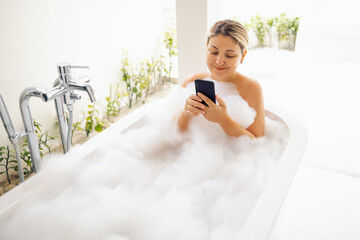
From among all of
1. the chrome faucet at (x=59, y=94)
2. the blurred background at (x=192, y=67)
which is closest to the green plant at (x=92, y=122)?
the blurred background at (x=192, y=67)

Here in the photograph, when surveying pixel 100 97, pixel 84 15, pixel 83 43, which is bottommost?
pixel 100 97

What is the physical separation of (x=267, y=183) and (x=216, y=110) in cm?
44

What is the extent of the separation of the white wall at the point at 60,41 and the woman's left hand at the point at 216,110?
147 centimetres

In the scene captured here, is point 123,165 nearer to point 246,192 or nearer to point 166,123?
point 166,123

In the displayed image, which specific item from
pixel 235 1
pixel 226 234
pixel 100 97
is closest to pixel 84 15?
pixel 100 97

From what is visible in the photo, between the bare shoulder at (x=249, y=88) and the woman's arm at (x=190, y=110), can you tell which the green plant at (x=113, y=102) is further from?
→ the bare shoulder at (x=249, y=88)

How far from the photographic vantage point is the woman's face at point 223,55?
5.51 ft

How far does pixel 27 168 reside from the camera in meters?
2.55

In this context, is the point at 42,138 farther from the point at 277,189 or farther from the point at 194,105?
the point at 277,189

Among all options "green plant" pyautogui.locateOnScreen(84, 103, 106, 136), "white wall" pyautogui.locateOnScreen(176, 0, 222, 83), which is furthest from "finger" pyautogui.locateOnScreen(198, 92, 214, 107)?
"green plant" pyautogui.locateOnScreen(84, 103, 106, 136)

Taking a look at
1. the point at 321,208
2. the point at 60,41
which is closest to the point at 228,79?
the point at 321,208

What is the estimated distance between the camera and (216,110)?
1.67m

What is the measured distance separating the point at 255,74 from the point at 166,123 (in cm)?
266

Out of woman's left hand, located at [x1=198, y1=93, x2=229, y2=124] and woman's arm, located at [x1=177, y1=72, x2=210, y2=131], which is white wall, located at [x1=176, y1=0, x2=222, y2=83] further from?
woman's left hand, located at [x1=198, y1=93, x2=229, y2=124]
